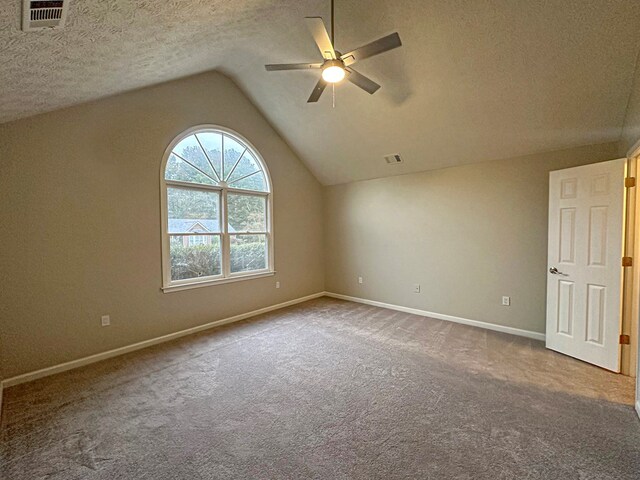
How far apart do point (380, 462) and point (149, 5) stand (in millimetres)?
3256

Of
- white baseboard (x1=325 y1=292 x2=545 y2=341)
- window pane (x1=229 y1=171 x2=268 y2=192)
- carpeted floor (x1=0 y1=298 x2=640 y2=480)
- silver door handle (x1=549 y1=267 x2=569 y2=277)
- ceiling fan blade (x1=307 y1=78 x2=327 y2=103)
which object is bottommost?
carpeted floor (x1=0 y1=298 x2=640 y2=480)

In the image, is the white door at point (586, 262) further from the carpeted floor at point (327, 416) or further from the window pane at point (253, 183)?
the window pane at point (253, 183)

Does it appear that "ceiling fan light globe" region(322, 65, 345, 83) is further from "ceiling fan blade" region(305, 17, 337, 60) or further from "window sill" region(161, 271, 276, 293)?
"window sill" region(161, 271, 276, 293)

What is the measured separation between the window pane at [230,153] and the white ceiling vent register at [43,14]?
2.85 meters

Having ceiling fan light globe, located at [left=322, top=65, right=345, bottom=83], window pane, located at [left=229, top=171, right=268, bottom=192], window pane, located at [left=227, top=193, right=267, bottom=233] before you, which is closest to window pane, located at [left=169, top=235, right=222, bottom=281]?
window pane, located at [left=227, top=193, right=267, bottom=233]

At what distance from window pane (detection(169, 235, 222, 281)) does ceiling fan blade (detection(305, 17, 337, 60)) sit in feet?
9.71

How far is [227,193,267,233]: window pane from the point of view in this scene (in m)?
4.58

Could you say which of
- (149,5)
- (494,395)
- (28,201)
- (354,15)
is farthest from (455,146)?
→ (28,201)

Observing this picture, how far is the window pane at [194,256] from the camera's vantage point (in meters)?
3.93

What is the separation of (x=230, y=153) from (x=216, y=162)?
0.30m

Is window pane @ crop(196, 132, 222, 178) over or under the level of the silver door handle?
Result: over

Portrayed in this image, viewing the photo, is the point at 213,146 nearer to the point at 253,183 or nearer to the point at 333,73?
the point at 253,183

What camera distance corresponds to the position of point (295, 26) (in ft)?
10.1

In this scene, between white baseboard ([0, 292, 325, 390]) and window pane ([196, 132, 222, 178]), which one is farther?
window pane ([196, 132, 222, 178])
